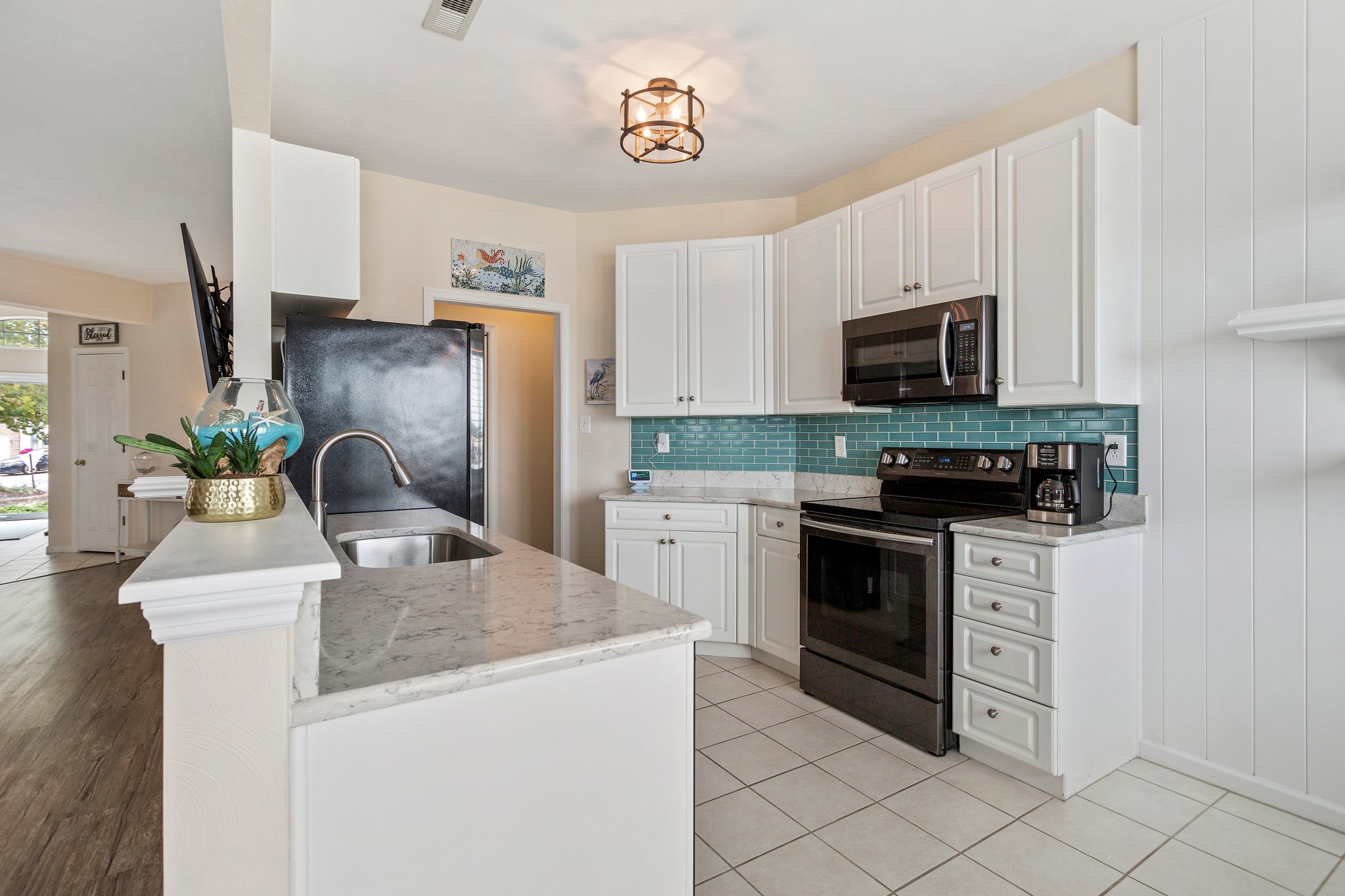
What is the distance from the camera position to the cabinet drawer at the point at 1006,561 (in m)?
2.17

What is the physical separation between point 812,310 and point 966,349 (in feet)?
3.02

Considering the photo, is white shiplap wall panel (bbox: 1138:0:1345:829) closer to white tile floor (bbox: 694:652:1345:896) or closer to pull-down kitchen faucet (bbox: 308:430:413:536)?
white tile floor (bbox: 694:652:1345:896)

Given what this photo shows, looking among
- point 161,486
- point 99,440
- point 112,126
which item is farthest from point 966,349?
point 99,440

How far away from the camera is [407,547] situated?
2.12 m

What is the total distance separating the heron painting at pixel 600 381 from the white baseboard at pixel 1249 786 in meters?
3.01

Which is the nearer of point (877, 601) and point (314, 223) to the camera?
point (314, 223)

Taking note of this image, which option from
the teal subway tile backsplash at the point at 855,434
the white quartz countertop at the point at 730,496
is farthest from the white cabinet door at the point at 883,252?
the white quartz countertop at the point at 730,496

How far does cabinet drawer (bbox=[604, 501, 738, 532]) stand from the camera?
3461 mm

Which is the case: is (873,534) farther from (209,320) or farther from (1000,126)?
(209,320)

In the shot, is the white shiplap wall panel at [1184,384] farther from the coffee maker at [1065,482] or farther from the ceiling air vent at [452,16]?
the ceiling air vent at [452,16]

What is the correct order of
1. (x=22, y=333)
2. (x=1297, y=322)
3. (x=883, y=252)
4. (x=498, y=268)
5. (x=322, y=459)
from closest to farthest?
1. (x=322, y=459)
2. (x=1297, y=322)
3. (x=883, y=252)
4. (x=498, y=268)
5. (x=22, y=333)

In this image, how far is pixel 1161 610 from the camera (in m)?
2.39

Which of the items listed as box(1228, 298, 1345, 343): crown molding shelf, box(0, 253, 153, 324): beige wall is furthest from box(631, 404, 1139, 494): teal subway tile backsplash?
box(0, 253, 153, 324): beige wall

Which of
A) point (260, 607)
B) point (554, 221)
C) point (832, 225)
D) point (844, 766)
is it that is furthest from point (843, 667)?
point (554, 221)
